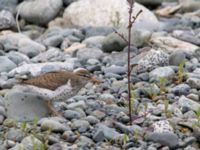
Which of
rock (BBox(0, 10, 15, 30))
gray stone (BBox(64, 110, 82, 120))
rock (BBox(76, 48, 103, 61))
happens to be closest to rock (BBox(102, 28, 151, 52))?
rock (BBox(76, 48, 103, 61))

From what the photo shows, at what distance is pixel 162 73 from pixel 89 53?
1.80m

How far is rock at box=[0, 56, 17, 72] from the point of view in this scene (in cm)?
866

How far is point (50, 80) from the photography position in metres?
6.49

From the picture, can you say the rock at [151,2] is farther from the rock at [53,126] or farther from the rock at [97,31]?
the rock at [53,126]

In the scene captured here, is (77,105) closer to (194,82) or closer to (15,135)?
(15,135)

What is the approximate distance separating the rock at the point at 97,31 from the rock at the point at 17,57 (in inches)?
75.0

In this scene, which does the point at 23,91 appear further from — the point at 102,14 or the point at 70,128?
the point at 102,14

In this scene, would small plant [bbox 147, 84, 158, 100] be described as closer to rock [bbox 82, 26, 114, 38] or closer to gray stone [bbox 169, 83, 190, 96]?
gray stone [bbox 169, 83, 190, 96]

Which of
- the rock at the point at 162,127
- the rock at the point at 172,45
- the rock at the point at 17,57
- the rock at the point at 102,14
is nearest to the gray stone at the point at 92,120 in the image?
the rock at the point at 162,127

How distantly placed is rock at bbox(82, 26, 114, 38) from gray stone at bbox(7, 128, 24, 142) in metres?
5.11

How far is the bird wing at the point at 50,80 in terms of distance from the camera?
21.1 ft

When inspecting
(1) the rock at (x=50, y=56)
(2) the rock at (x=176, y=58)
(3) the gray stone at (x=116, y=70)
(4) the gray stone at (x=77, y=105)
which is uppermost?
(4) the gray stone at (x=77, y=105)

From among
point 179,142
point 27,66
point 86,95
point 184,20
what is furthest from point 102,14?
point 179,142

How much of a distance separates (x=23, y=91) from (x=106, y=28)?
4763mm
